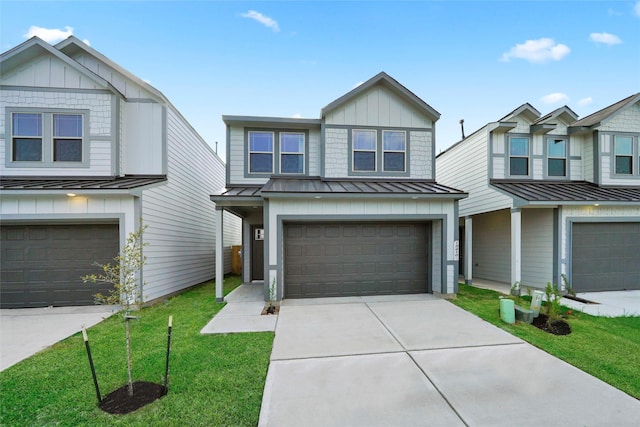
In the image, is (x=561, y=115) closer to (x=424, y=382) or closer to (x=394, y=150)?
(x=394, y=150)

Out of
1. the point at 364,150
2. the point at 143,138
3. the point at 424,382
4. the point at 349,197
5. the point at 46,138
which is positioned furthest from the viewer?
the point at 364,150

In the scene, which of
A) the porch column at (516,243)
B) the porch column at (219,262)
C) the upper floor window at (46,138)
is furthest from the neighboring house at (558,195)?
the upper floor window at (46,138)

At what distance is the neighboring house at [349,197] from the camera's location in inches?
304

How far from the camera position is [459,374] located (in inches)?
150

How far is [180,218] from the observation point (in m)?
9.62

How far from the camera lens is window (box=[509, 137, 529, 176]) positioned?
33.2 feet

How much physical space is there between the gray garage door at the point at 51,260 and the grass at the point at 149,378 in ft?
7.96

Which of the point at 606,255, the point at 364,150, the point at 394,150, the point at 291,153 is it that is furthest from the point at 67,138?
the point at 606,255

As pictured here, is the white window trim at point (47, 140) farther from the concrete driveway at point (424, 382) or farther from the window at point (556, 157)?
the window at point (556, 157)

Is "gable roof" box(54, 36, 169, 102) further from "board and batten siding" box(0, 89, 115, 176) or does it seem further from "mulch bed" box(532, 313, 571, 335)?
"mulch bed" box(532, 313, 571, 335)

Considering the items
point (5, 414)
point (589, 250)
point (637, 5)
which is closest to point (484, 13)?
point (637, 5)

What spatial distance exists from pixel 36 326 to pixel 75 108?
5733 mm

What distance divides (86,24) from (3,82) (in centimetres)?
281

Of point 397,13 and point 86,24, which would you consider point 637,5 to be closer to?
point 397,13
